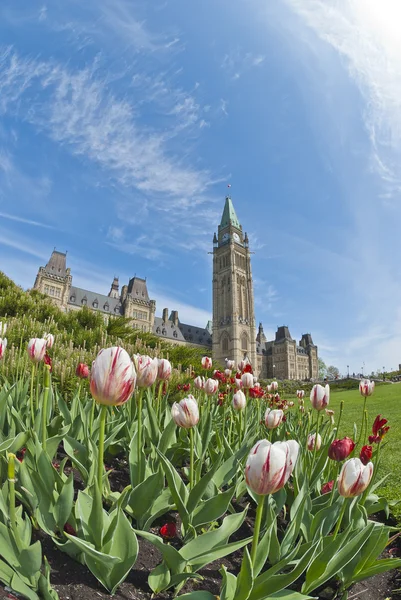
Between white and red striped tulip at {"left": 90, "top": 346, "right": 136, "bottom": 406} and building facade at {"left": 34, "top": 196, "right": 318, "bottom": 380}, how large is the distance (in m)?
52.8

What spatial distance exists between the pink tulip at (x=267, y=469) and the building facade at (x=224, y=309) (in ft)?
174

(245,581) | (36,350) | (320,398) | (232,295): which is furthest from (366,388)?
(232,295)

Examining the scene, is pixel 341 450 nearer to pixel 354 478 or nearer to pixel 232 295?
pixel 354 478

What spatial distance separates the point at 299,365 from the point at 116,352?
88.2 meters

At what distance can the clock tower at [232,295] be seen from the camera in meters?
68.8

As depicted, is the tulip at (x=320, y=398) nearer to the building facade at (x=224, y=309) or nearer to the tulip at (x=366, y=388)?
the tulip at (x=366, y=388)

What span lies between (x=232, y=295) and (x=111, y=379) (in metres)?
69.9

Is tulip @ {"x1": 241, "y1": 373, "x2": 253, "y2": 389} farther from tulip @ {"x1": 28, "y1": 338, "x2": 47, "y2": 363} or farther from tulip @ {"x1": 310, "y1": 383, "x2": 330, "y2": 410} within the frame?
tulip @ {"x1": 28, "y1": 338, "x2": 47, "y2": 363}

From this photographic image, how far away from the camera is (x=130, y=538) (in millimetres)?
1311

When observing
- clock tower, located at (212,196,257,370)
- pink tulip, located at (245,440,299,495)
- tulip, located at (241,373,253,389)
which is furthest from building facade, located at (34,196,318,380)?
pink tulip, located at (245,440,299,495)

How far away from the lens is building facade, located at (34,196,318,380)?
5678 centimetres

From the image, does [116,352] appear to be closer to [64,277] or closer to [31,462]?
[31,462]

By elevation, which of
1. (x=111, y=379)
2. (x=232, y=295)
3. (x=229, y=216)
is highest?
(x=229, y=216)

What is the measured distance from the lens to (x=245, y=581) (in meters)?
1.18
